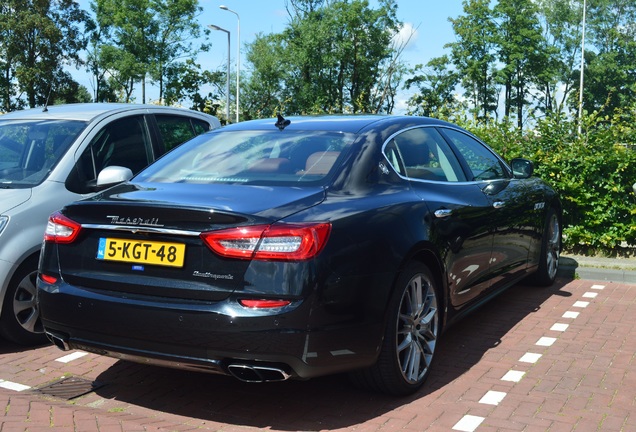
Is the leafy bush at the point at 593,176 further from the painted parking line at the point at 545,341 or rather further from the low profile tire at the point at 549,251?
the painted parking line at the point at 545,341

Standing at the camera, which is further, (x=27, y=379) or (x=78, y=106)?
(x=78, y=106)

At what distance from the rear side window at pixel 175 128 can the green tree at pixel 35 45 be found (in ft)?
158

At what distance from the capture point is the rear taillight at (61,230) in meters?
4.04

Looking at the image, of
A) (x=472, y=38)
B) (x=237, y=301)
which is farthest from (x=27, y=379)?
(x=472, y=38)

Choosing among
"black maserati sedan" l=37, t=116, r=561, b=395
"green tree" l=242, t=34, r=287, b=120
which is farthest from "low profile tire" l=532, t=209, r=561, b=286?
"green tree" l=242, t=34, r=287, b=120

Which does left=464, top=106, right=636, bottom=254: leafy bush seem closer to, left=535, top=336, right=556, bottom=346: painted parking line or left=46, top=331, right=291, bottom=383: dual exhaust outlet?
left=535, top=336, right=556, bottom=346: painted parking line

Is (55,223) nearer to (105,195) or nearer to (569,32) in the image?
(105,195)

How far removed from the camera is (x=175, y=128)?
22.8 ft

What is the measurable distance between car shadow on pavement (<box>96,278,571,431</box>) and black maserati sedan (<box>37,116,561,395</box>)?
0.18m

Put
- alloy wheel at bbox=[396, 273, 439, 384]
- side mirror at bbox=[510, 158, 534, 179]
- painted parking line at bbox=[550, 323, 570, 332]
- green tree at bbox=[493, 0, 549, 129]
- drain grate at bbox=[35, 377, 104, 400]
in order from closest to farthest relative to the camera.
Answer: alloy wheel at bbox=[396, 273, 439, 384]
drain grate at bbox=[35, 377, 104, 400]
painted parking line at bbox=[550, 323, 570, 332]
side mirror at bbox=[510, 158, 534, 179]
green tree at bbox=[493, 0, 549, 129]

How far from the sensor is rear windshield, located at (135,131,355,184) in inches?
171

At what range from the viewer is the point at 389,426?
13.0 feet

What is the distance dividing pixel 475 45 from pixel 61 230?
53.3 m

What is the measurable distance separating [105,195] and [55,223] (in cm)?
30
